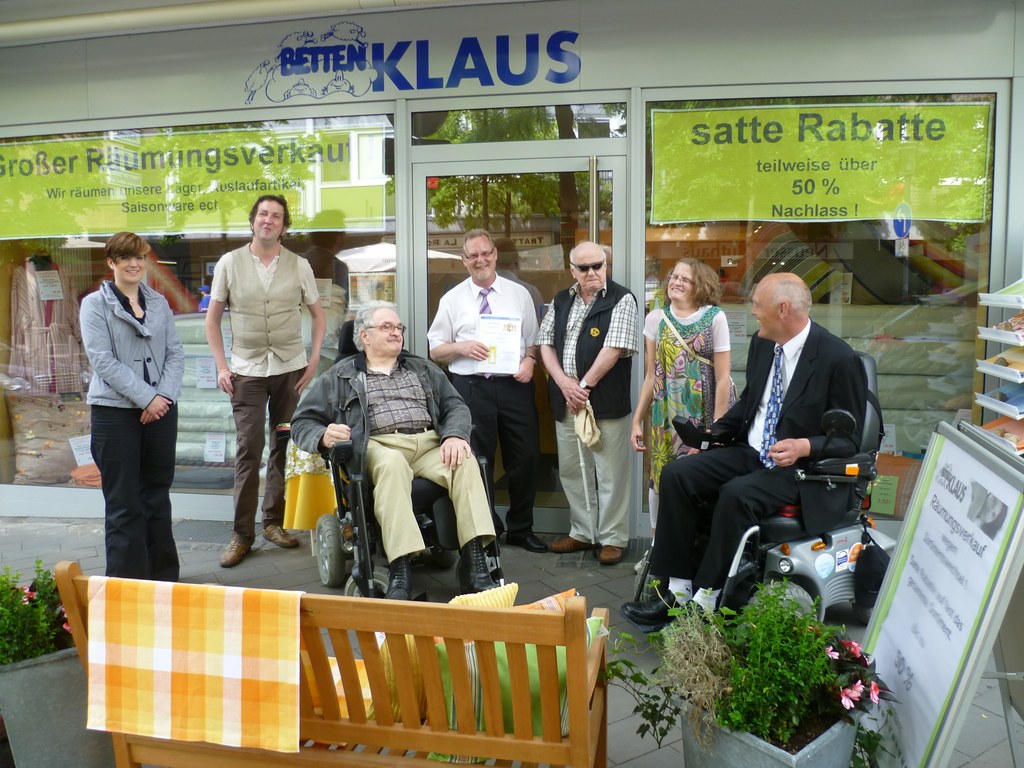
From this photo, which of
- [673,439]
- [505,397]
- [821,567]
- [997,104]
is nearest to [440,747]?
[821,567]

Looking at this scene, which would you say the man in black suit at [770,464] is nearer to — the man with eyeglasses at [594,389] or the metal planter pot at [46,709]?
the man with eyeglasses at [594,389]

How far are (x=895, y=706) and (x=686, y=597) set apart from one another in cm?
144

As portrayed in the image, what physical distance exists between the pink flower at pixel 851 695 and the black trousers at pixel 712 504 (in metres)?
1.60

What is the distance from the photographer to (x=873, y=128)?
5.20m

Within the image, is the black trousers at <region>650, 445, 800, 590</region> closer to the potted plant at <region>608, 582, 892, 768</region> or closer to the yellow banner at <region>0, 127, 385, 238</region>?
the potted plant at <region>608, 582, 892, 768</region>

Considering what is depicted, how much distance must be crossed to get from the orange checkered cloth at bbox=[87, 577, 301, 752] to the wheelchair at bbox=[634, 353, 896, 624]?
218cm

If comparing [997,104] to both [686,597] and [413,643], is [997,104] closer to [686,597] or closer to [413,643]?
[686,597]

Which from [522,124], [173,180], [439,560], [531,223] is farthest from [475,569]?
[173,180]

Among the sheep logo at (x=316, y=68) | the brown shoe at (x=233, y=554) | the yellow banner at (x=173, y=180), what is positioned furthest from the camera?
the yellow banner at (x=173, y=180)

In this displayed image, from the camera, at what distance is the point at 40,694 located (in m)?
2.35

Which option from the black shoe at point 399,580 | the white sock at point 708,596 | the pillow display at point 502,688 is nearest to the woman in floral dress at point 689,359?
the white sock at point 708,596

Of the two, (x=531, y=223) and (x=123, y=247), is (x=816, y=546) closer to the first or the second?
(x=531, y=223)

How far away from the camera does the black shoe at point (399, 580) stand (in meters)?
3.93

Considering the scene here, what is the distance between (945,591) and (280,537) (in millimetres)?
4269
